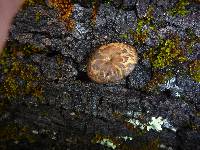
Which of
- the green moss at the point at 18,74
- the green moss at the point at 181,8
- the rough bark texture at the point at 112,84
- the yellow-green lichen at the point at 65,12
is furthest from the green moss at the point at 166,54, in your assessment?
the green moss at the point at 18,74

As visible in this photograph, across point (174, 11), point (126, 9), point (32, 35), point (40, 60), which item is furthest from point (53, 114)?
point (174, 11)

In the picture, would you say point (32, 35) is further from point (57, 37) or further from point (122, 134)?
point (122, 134)

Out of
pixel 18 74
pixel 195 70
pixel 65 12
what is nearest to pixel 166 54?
pixel 195 70

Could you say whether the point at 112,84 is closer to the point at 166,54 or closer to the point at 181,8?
the point at 166,54

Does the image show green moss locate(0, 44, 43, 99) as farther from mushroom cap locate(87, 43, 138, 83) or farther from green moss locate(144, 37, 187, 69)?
green moss locate(144, 37, 187, 69)

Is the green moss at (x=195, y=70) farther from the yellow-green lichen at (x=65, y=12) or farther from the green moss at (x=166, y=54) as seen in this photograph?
the yellow-green lichen at (x=65, y=12)
